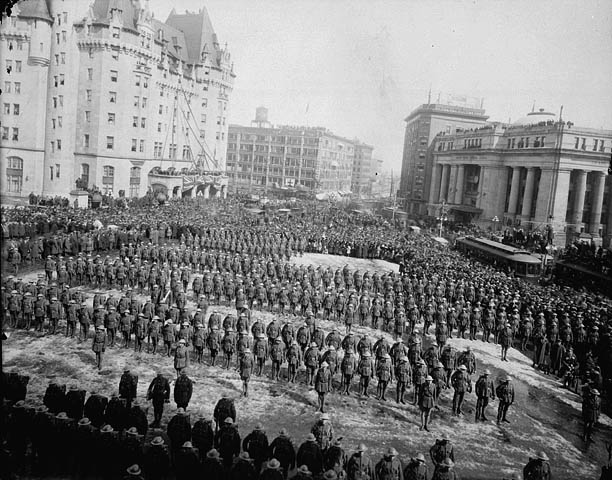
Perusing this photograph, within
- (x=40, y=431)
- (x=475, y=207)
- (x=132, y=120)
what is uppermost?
(x=132, y=120)

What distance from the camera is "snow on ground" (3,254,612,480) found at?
501 inches

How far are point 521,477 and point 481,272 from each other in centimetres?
2085

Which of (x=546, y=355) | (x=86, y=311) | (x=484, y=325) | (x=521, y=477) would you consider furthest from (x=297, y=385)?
(x=546, y=355)

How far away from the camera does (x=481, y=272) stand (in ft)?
103

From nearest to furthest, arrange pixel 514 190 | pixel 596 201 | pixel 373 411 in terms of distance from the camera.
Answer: pixel 373 411 < pixel 596 201 < pixel 514 190

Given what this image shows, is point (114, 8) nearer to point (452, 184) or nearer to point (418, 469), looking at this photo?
point (452, 184)

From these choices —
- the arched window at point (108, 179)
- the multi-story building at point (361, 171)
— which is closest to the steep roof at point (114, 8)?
the arched window at point (108, 179)

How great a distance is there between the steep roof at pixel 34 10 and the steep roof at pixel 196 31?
2509 centimetres

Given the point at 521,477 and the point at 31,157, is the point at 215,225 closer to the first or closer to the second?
the point at 31,157

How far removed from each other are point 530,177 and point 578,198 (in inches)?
231

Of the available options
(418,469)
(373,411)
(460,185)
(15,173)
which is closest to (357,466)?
(418,469)

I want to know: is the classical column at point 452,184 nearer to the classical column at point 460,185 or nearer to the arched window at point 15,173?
the classical column at point 460,185

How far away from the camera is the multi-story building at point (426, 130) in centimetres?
10056

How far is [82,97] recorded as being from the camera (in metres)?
56.2
